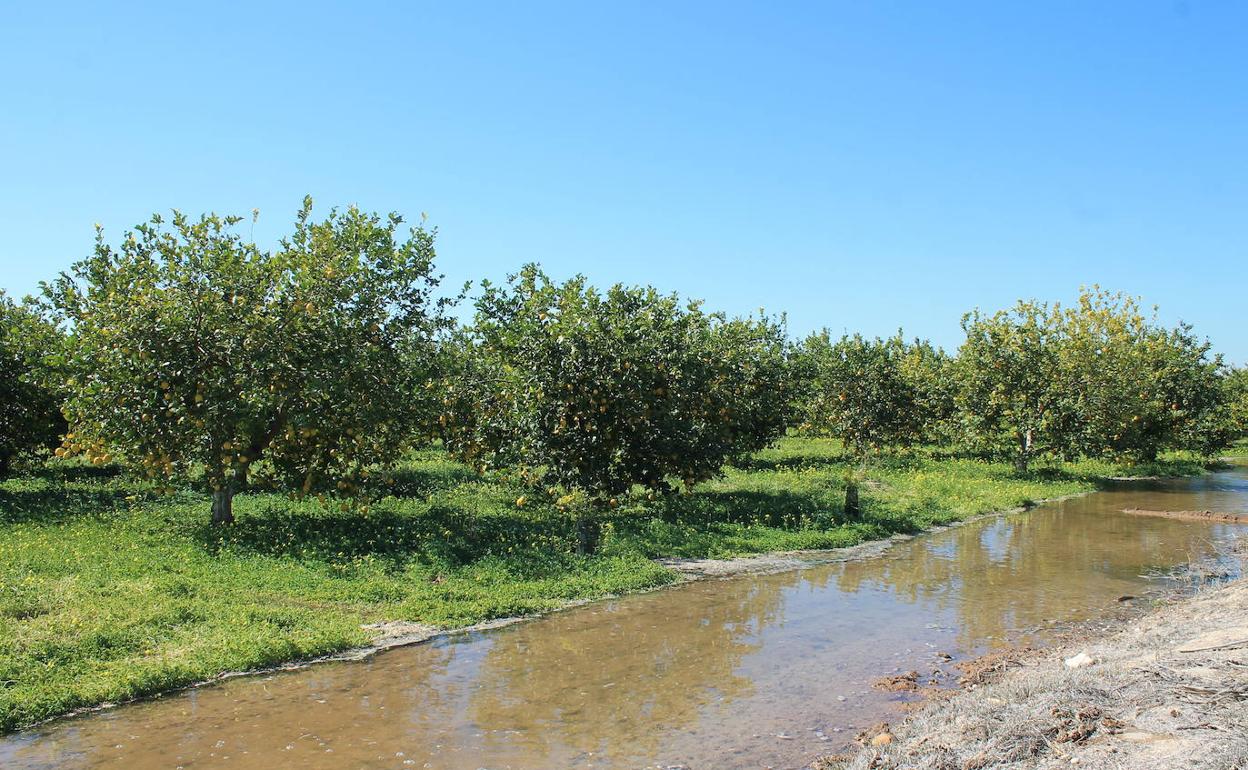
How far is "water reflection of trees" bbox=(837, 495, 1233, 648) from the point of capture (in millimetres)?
14508

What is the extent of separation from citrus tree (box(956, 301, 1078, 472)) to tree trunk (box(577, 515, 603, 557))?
21.5 metres

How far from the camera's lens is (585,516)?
55.3ft

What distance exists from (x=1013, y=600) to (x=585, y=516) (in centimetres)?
761

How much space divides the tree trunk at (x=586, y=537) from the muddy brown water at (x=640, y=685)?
2.15m

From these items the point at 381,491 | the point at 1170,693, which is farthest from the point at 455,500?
the point at 1170,693

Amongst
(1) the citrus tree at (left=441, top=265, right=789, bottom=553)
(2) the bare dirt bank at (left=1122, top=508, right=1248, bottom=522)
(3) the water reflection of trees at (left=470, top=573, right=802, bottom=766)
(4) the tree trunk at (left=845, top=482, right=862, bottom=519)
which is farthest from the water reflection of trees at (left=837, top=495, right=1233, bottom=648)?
(1) the citrus tree at (left=441, top=265, right=789, bottom=553)

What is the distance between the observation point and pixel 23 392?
68.2ft

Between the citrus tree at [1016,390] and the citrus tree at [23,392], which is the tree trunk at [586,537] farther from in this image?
the citrus tree at [1016,390]

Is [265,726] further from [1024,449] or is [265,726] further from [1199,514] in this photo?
[1024,449]

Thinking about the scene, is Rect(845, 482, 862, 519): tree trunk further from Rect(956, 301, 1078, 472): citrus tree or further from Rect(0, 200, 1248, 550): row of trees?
Rect(956, 301, 1078, 472): citrus tree

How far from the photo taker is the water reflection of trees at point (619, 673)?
29.4 ft

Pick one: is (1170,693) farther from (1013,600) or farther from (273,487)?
(273,487)

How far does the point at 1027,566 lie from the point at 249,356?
50.8 ft

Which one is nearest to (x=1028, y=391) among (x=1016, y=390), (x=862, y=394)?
(x=1016, y=390)
